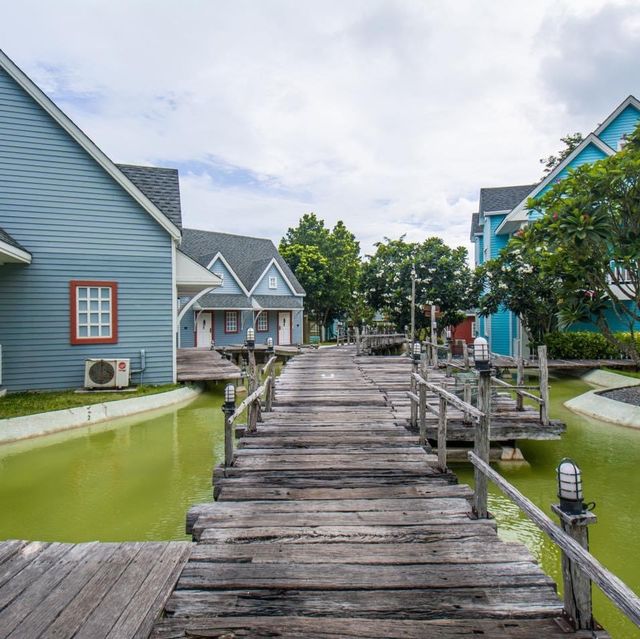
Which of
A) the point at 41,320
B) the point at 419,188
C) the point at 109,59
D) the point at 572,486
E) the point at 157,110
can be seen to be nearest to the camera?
the point at 572,486

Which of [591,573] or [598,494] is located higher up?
[591,573]

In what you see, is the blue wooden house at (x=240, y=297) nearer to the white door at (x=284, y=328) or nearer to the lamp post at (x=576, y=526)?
the white door at (x=284, y=328)

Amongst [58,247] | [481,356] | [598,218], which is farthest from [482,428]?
[58,247]

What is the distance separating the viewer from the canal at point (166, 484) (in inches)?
197

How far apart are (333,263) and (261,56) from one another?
25.9 meters

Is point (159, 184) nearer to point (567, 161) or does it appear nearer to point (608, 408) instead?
point (608, 408)

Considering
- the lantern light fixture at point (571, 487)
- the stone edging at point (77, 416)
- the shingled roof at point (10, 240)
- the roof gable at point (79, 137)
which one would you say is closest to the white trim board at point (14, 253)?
the shingled roof at point (10, 240)

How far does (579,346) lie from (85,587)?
19.9 metres

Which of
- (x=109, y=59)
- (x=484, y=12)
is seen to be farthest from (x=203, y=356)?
(x=484, y=12)

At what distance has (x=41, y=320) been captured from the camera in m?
11.6

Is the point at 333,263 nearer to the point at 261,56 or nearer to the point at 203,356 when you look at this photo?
the point at 203,356

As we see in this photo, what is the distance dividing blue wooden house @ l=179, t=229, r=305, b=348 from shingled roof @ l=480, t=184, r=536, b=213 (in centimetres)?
1349

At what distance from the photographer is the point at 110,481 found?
22.5ft

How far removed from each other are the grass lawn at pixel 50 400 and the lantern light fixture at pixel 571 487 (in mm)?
10215
